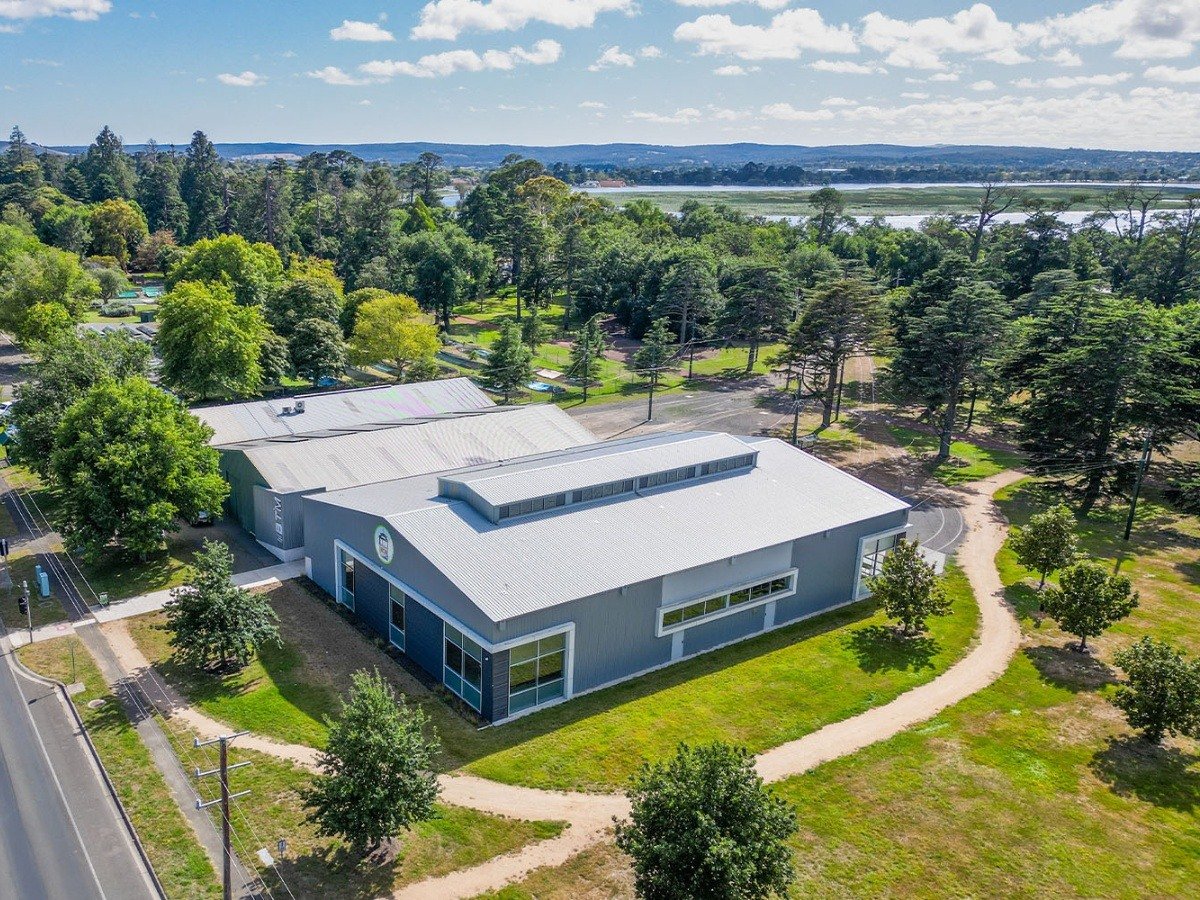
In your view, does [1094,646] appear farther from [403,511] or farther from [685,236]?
[685,236]

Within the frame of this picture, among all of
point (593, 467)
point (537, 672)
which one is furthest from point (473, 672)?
point (593, 467)

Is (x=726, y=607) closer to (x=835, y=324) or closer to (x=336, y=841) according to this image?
(x=336, y=841)

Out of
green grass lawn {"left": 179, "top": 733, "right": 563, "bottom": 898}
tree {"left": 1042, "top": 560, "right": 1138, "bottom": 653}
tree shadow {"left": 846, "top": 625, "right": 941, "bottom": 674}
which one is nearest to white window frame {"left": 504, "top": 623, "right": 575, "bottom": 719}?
green grass lawn {"left": 179, "top": 733, "right": 563, "bottom": 898}

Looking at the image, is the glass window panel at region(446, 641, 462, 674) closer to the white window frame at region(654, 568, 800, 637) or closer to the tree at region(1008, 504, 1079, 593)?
the white window frame at region(654, 568, 800, 637)

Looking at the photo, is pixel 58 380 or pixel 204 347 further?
pixel 204 347

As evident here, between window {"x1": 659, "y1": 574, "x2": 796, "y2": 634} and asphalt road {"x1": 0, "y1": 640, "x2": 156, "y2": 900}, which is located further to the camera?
window {"x1": 659, "y1": 574, "x2": 796, "y2": 634}

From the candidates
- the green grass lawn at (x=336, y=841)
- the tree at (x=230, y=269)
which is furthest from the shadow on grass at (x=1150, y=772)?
the tree at (x=230, y=269)
